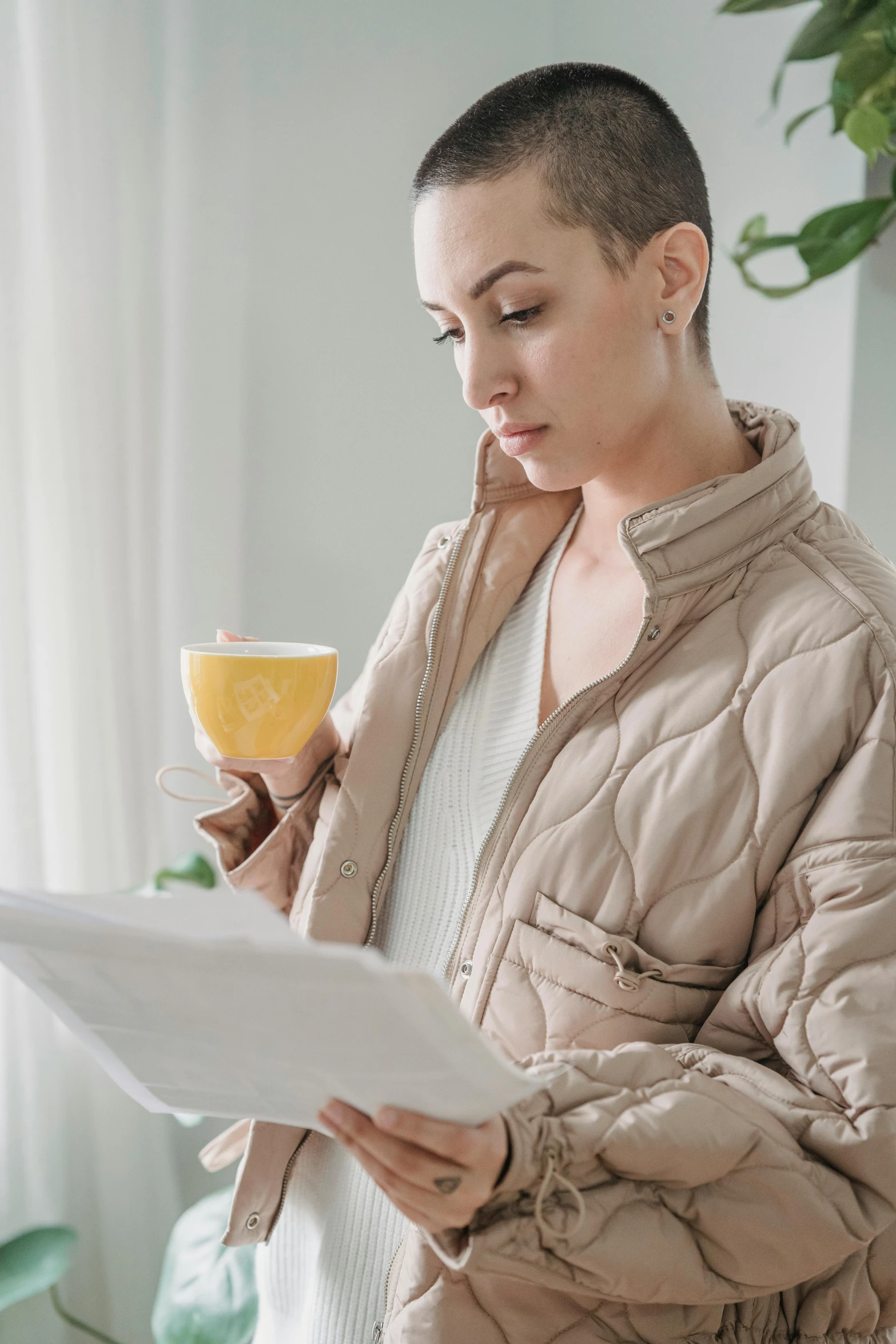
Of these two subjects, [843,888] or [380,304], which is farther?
[380,304]

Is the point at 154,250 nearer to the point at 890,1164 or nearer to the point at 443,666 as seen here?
the point at 443,666

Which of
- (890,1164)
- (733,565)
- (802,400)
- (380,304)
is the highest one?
(380,304)

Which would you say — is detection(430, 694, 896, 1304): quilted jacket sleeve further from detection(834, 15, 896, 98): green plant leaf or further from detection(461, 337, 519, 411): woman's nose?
detection(834, 15, 896, 98): green plant leaf

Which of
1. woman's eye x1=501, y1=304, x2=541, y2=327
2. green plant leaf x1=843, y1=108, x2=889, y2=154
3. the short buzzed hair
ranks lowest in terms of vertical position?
woman's eye x1=501, y1=304, x2=541, y2=327

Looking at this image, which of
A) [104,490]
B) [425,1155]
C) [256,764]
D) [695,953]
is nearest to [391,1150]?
[425,1155]

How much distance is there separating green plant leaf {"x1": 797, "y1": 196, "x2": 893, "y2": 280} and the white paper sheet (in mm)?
1062

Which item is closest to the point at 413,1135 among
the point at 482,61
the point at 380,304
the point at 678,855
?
the point at 678,855

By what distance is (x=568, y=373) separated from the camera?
828 millimetres

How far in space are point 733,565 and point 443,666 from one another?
268mm

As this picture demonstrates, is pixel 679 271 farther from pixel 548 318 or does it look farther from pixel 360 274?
pixel 360 274

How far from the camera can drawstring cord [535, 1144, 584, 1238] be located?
0.62m

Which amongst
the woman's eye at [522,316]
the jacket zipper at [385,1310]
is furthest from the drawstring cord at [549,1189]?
the woman's eye at [522,316]

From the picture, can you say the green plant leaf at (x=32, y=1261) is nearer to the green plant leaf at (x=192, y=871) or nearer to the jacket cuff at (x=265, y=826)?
the green plant leaf at (x=192, y=871)

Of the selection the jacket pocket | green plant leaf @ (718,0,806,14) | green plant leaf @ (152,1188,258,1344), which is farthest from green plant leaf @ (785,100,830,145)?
green plant leaf @ (152,1188,258,1344)
